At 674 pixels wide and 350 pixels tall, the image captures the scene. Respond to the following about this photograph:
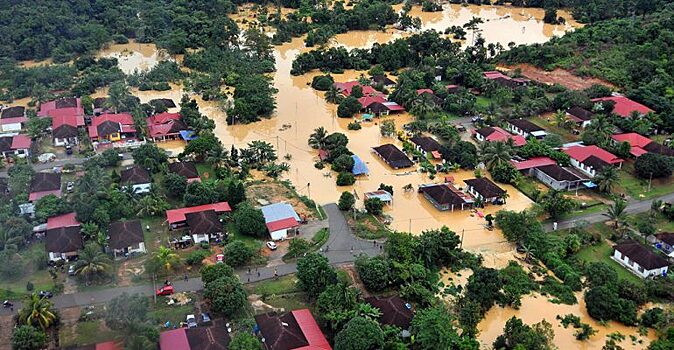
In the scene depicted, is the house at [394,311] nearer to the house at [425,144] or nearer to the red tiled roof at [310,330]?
the red tiled roof at [310,330]

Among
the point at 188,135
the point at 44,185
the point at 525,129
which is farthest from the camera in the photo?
the point at 525,129

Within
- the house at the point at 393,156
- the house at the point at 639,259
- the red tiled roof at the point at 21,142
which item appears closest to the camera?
the house at the point at 639,259

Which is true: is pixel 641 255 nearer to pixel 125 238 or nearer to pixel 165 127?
pixel 125 238

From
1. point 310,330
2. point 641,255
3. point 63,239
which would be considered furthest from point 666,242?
point 63,239

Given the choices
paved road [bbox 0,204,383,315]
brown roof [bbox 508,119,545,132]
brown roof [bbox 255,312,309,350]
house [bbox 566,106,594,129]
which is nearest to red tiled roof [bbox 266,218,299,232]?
paved road [bbox 0,204,383,315]

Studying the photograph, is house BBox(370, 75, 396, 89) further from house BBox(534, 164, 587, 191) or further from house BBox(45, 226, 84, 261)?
house BBox(45, 226, 84, 261)

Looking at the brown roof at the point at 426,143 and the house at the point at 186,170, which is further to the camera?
the brown roof at the point at 426,143

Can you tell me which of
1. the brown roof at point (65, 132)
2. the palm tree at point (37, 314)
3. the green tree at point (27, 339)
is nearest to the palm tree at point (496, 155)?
the palm tree at point (37, 314)
